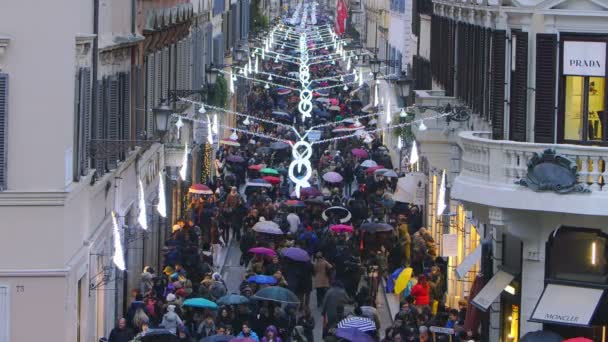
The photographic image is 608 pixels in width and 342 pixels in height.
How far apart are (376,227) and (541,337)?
15805 millimetres

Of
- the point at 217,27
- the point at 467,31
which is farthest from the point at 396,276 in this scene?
the point at 217,27

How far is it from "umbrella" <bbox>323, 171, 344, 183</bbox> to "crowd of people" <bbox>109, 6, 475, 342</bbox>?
6.5 inches

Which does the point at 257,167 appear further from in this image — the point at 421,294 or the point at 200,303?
the point at 200,303

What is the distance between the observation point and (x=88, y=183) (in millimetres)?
27859

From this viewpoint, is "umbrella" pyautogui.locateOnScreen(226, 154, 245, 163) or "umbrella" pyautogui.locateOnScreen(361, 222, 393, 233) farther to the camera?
"umbrella" pyautogui.locateOnScreen(226, 154, 245, 163)

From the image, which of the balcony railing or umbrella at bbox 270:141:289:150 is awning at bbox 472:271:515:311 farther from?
umbrella at bbox 270:141:289:150

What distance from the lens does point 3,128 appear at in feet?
79.7

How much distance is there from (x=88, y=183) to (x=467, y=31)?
900 cm

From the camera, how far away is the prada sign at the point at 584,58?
24594mm

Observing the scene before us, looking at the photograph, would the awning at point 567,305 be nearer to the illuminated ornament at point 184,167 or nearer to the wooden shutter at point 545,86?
the wooden shutter at point 545,86

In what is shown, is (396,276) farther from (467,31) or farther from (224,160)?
(224,160)

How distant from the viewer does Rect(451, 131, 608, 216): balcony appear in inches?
934

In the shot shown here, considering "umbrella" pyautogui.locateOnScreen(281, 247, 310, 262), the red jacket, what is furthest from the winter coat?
the red jacket

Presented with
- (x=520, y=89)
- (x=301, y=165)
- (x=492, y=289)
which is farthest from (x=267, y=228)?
(x=520, y=89)
